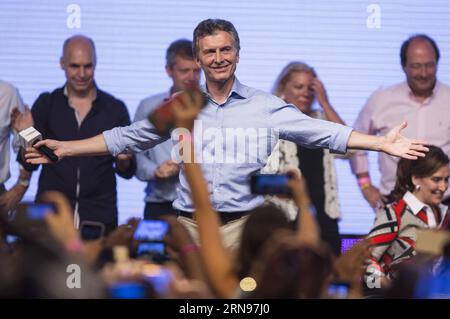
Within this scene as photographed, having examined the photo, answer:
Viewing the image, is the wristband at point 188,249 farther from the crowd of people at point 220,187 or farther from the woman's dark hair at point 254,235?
the woman's dark hair at point 254,235

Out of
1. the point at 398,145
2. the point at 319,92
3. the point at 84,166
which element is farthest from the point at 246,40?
the point at 398,145

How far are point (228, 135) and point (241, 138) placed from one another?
2.3 inches

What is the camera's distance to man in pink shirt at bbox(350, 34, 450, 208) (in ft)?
19.6

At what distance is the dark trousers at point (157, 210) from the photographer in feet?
19.1

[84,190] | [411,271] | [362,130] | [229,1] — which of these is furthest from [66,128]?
[411,271]

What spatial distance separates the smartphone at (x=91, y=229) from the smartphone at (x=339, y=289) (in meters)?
1.46

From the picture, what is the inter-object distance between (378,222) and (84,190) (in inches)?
61.3

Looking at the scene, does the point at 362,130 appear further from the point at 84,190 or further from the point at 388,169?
the point at 84,190

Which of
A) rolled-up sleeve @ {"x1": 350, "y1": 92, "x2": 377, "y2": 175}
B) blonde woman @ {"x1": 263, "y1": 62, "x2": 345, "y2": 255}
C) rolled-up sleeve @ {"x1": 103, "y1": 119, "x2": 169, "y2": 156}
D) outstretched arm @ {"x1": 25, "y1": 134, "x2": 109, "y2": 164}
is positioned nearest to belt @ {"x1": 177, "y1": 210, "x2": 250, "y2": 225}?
rolled-up sleeve @ {"x1": 103, "y1": 119, "x2": 169, "y2": 156}

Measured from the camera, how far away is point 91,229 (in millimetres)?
5449

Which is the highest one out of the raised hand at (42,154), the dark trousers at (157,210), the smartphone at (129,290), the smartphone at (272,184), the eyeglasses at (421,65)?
the eyeglasses at (421,65)

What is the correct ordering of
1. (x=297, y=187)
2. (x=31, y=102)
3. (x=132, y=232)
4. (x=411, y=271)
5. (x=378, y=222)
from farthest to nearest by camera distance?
(x=31, y=102) < (x=378, y=222) < (x=132, y=232) < (x=297, y=187) < (x=411, y=271)

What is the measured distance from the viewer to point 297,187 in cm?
359

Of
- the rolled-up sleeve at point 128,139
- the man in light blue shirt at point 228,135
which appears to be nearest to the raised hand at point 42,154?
the man in light blue shirt at point 228,135
